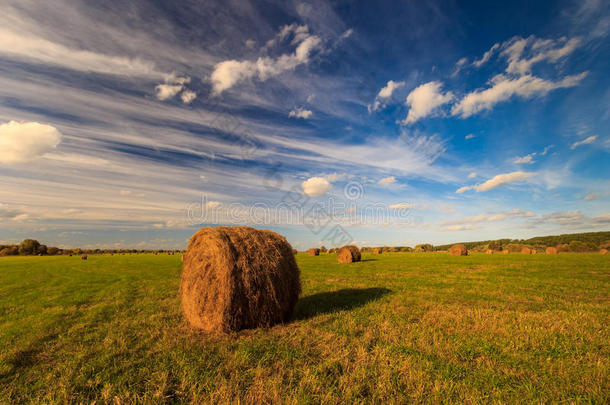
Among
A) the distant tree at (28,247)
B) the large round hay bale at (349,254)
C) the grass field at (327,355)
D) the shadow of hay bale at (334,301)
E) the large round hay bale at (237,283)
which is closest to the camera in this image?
the grass field at (327,355)

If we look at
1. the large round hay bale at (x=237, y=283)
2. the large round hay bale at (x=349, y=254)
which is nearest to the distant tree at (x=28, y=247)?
the large round hay bale at (x=349, y=254)

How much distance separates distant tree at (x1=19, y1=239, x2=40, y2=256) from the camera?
75875mm

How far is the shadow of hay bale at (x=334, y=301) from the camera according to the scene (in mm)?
8255

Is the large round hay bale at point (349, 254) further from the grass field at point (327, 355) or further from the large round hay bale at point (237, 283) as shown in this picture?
the large round hay bale at point (237, 283)

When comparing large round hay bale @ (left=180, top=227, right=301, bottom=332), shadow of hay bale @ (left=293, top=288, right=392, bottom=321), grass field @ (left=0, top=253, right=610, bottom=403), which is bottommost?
shadow of hay bale @ (left=293, top=288, right=392, bottom=321)

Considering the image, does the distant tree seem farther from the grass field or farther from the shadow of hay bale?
the shadow of hay bale

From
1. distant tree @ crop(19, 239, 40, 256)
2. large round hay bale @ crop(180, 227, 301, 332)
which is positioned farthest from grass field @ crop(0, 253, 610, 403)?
distant tree @ crop(19, 239, 40, 256)

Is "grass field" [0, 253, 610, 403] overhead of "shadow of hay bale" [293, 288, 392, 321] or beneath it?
overhead

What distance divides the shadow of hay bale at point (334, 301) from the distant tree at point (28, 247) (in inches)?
4202

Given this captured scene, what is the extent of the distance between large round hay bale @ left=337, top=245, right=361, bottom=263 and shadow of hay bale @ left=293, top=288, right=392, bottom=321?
2016cm

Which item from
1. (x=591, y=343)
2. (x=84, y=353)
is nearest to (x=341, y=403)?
(x=84, y=353)

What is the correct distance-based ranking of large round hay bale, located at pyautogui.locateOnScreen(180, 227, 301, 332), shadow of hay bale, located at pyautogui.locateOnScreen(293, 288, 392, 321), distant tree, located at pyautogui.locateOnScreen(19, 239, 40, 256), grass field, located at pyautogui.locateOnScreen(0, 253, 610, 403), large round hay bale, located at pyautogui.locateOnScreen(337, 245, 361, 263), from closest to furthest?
grass field, located at pyautogui.locateOnScreen(0, 253, 610, 403)
large round hay bale, located at pyautogui.locateOnScreen(180, 227, 301, 332)
shadow of hay bale, located at pyautogui.locateOnScreen(293, 288, 392, 321)
large round hay bale, located at pyautogui.locateOnScreen(337, 245, 361, 263)
distant tree, located at pyautogui.locateOnScreen(19, 239, 40, 256)

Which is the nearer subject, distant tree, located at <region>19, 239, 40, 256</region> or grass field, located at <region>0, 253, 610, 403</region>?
grass field, located at <region>0, 253, 610, 403</region>

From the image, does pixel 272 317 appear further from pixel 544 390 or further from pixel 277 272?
pixel 544 390
